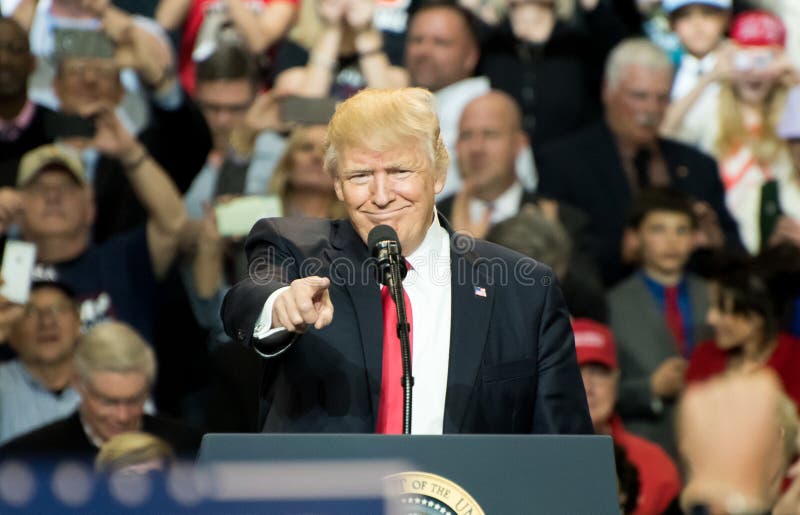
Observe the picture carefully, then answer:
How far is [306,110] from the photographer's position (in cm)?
557

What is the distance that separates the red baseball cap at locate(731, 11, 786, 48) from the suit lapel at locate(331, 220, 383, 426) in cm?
414

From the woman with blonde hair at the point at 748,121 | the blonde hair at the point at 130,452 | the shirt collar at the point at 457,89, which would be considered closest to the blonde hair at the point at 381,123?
the blonde hair at the point at 130,452

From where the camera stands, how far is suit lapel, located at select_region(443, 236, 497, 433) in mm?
2670

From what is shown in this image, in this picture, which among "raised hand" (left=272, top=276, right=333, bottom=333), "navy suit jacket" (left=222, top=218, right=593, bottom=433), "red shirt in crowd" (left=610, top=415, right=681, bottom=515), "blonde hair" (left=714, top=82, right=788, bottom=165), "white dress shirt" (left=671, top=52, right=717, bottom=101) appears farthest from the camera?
"white dress shirt" (left=671, top=52, right=717, bottom=101)

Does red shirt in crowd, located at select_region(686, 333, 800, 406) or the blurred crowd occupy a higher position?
the blurred crowd

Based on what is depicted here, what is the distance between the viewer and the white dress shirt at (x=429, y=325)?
2674 millimetres

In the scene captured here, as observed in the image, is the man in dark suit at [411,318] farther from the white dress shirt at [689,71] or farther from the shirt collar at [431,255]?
the white dress shirt at [689,71]

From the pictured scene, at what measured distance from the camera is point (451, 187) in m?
5.79

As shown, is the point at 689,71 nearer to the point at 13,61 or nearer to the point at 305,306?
the point at 13,61

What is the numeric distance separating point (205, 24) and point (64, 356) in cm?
166

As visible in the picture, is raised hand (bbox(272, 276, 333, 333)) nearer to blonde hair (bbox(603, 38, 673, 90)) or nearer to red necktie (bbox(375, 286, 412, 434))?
red necktie (bbox(375, 286, 412, 434))

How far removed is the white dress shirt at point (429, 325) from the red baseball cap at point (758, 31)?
13.2 ft

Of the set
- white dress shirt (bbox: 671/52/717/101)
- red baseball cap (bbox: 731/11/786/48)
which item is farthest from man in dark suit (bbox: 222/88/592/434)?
red baseball cap (bbox: 731/11/786/48)

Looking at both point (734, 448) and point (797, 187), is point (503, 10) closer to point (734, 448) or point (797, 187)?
point (797, 187)
